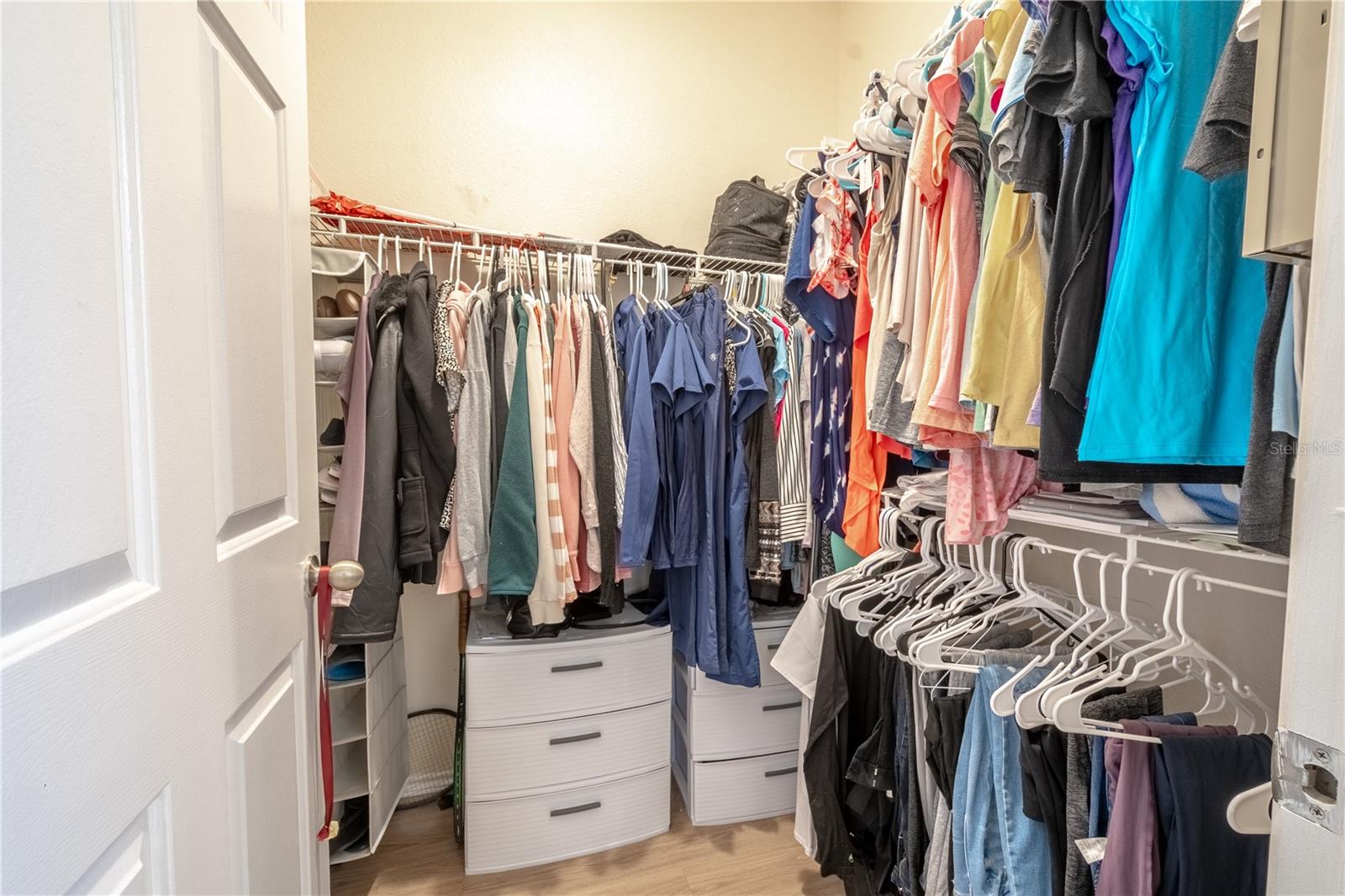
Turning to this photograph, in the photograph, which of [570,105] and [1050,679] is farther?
[570,105]

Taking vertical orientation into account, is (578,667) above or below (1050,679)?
below

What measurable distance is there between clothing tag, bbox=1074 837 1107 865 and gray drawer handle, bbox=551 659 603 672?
Answer: 1157 mm

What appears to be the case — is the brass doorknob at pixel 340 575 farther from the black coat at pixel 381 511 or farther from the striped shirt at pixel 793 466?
the striped shirt at pixel 793 466

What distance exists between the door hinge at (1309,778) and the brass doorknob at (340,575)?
92 centimetres

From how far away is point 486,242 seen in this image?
1781 mm

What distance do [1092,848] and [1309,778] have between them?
0.49 metres

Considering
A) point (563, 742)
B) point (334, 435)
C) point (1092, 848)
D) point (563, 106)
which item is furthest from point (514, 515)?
point (563, 106)

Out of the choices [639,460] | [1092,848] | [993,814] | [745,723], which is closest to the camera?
[1092,848]

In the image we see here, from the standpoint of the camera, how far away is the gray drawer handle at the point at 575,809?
5.15 ft

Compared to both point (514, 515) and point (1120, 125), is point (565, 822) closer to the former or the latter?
point (514, 515)

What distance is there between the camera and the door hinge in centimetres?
33

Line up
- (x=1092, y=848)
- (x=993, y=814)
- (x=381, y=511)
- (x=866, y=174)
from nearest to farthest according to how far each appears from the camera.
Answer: (x=1092, y=848)
(x=993, y=814)
(x=866, y=174)
(x=381, y=511)

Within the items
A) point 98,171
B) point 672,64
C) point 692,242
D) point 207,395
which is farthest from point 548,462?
point 672,64

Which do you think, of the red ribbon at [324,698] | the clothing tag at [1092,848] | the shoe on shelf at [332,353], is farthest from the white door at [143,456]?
the clothing tag at [1092,848]
